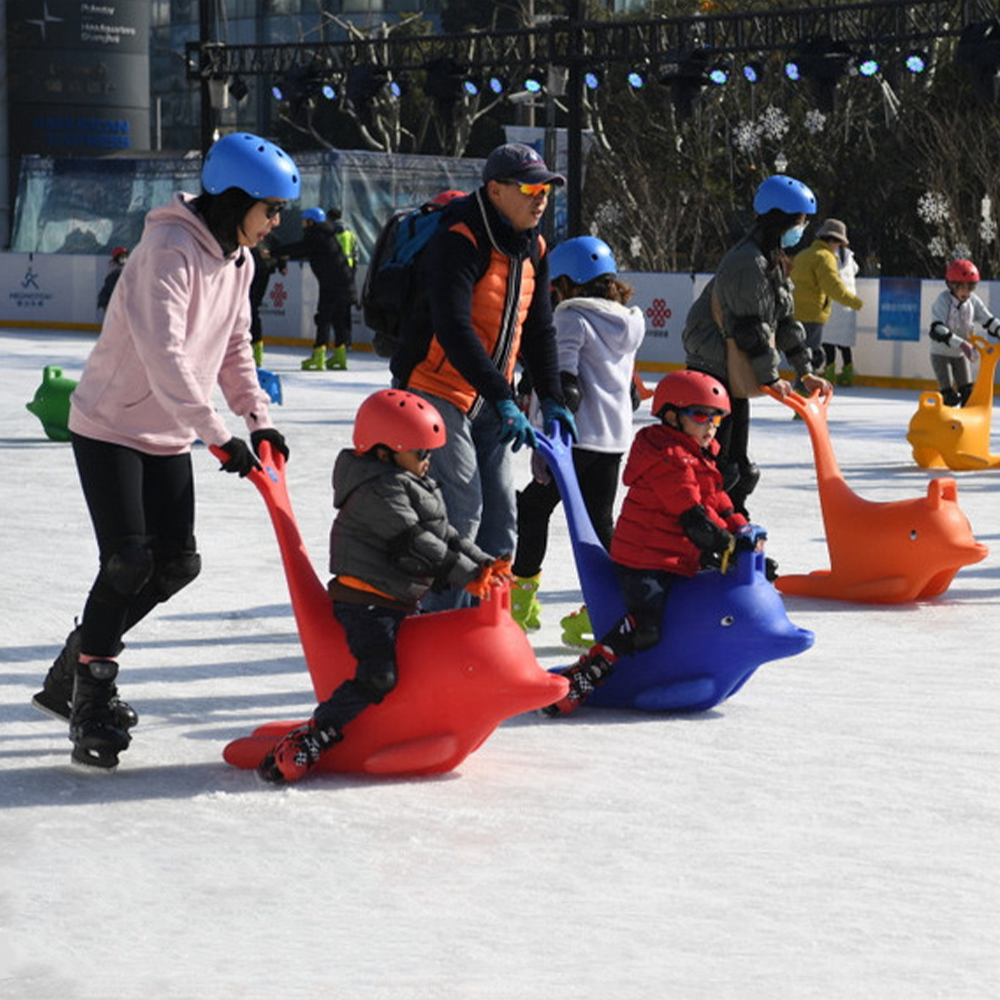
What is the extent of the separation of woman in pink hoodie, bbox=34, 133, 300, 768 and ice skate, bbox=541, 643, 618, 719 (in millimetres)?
1110

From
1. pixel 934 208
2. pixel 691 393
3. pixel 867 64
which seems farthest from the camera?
pixel 934 208

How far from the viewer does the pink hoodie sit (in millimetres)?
4492

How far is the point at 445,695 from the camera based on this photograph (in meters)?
4.61

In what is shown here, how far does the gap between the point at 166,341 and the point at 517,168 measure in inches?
43.1

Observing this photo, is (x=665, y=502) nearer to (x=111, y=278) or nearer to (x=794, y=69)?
(x=794, y=69)

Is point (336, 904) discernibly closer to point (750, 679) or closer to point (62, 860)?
point (62, 860)

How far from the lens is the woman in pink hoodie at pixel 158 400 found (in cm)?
451

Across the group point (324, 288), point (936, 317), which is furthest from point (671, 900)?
point (324, 288)

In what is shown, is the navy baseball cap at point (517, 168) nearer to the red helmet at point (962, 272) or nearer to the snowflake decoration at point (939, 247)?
the red helmet at point (962, 272)

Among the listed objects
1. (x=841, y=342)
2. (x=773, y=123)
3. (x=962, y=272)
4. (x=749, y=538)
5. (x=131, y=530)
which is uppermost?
(x=773, y=123)

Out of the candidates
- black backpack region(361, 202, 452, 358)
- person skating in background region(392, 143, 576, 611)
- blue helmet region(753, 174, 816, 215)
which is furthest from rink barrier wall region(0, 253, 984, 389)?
black backpack region(361, 202, 452, 358)

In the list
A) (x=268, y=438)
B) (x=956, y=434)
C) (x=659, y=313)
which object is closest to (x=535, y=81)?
(x=659, y=313)

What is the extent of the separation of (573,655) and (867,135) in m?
27.1

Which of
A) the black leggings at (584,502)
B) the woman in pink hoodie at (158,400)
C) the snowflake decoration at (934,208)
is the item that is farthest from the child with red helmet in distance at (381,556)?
the snowflake decoration at (934,208)
